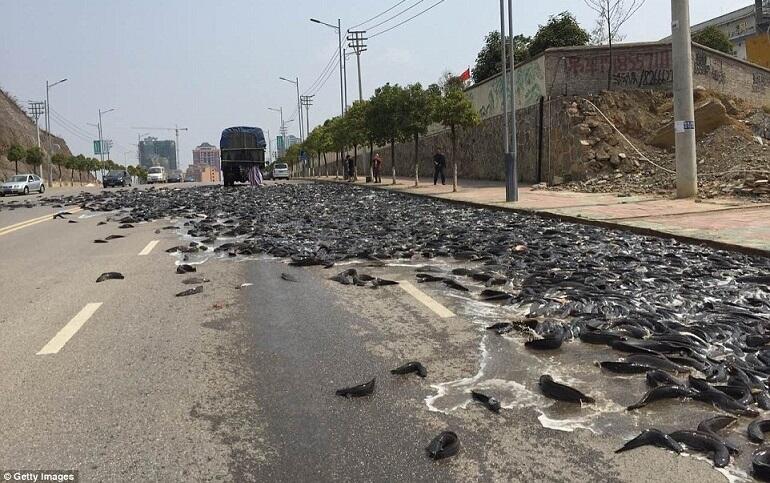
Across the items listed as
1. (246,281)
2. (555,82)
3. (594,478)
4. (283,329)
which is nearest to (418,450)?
(594,478)

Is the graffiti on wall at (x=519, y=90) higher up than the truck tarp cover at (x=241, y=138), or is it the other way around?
the graffiti on wall at (x=519, y=90)

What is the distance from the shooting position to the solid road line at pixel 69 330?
5730 millimetres

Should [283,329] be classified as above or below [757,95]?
below

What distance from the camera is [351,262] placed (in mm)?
10453

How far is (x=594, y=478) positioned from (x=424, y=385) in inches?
61.5

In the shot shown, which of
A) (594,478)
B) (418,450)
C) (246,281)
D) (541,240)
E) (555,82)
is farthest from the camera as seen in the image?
(555,82)

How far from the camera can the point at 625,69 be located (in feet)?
98.0

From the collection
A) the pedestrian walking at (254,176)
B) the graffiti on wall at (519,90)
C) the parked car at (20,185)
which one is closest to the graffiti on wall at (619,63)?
the graffiti on wall at (519,90)

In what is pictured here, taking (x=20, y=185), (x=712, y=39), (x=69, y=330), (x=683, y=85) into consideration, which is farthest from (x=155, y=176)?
(x=69, y=330)

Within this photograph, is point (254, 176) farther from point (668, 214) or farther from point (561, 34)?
point (668, 214)

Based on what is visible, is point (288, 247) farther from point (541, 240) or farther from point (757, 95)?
point (757, 95)

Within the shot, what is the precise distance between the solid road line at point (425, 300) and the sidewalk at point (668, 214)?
516 centimetres

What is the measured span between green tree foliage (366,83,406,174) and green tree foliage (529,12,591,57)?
12260mm

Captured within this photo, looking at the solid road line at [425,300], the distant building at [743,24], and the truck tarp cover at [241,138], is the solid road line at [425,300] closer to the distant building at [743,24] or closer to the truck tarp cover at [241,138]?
the truck tarp cover at [241,138]
